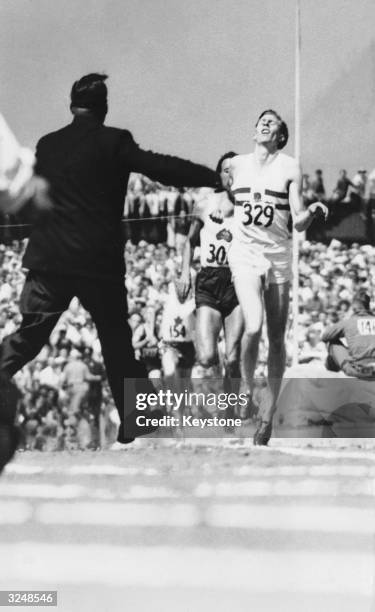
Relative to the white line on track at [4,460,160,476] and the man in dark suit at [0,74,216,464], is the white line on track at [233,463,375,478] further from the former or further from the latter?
the man in dark suit at [0,74,216,464]

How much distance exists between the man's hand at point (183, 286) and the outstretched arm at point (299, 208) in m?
0.47

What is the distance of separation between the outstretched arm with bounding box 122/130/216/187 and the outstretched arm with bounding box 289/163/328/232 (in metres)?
0.39

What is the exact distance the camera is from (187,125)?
4.62 m

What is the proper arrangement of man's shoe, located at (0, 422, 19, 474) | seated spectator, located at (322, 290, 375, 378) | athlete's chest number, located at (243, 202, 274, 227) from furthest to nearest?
athlete's chest number, located at (243, 202, 274, 227) → seated spectator, located at (322, 290, 375, 378) → man's shoe, located at (0, 422, 19, 474)

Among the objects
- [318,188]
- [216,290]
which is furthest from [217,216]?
[318,188]

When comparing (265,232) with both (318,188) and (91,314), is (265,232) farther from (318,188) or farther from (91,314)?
(91,314)

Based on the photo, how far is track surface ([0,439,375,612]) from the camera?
4.20m

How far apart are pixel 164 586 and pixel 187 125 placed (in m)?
1.71

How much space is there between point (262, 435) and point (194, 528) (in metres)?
0.49

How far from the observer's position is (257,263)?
4785mm

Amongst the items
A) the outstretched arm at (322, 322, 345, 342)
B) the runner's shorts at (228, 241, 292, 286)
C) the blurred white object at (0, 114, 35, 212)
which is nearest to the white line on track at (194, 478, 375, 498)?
the outstretched arm at (322, 322, 345, 342)

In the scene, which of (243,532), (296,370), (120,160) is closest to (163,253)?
(120,160)

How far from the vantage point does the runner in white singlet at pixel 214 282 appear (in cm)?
464

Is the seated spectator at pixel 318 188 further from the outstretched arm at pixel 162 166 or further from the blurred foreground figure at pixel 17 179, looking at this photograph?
the blurred foreground figure at pixel 17 179
